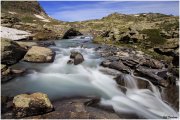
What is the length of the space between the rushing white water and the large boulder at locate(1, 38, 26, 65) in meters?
0.95

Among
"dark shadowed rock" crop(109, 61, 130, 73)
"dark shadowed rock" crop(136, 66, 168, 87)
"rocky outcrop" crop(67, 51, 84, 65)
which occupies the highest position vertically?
"rocky outcrop" crop(67, 51, 84, 65)

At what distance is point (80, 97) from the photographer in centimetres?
1431

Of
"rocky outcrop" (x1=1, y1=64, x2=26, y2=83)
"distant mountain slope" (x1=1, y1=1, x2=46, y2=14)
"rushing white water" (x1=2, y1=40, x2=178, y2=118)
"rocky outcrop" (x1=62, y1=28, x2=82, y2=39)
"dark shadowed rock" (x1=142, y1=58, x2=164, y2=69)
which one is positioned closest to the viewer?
"rushing white water" (x1=2, y1=40, x2=178, y2=118)

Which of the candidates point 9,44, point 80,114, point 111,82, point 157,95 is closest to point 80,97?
point 80,114

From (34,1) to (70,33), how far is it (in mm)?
108135

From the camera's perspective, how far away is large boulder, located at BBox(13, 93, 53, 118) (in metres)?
11.4

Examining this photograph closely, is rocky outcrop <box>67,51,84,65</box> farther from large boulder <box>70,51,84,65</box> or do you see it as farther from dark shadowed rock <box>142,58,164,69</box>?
dark shadowed rock <box>142,58,164,69</box>

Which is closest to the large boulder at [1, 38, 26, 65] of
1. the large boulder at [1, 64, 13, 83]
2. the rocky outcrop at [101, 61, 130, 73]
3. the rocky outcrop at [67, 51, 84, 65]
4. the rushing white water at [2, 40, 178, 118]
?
the rushing white water at [2, 40, 178, 118]

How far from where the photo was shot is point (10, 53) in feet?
67.7

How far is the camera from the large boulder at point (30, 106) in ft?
37.6

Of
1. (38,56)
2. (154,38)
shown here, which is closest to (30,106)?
(38,56)

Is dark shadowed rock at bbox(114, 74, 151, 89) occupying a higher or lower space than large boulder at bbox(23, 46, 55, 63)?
lower

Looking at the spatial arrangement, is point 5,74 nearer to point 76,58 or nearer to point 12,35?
point 76,58

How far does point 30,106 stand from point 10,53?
403 inches
